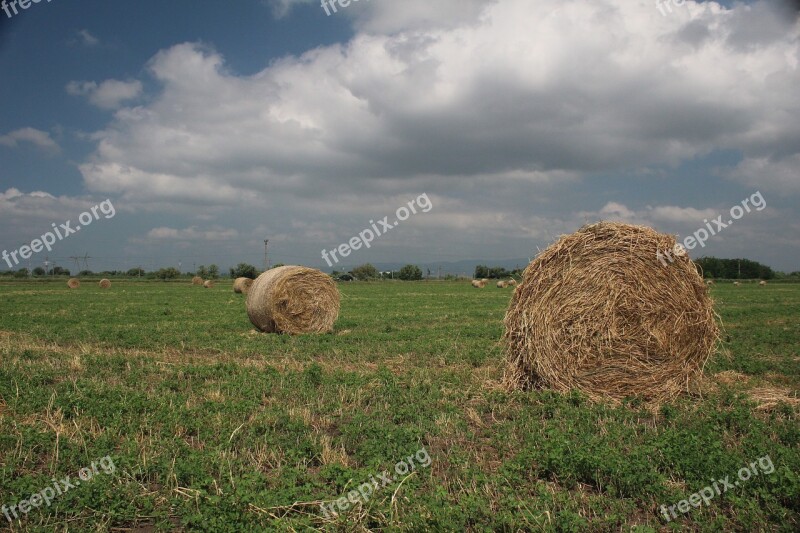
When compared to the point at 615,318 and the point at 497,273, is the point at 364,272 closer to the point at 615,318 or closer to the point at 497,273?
the point at 497,273

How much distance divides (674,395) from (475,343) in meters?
5.63

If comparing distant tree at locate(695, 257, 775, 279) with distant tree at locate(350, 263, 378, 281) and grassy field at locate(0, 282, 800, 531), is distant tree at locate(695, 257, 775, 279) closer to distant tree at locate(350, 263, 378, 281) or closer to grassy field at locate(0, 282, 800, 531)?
distant tree at locate(350, 263, 378, 281)

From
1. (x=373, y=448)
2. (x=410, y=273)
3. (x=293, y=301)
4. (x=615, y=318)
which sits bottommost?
(x=373, y=448)

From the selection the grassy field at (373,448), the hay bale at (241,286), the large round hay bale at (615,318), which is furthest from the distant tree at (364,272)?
the large round hay bale at (615,318)

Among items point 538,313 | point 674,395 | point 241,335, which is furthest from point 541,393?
point 241,335

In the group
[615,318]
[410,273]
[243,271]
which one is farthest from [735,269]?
[615,318]

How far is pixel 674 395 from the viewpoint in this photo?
8227mm

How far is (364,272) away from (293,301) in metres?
76.3

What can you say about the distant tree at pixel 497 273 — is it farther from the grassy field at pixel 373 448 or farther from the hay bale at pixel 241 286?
the grassy field at pixel 373 448

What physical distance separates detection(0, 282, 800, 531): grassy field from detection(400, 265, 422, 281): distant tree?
9134cm

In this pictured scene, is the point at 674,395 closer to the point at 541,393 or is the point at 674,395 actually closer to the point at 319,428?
the point at 541,393

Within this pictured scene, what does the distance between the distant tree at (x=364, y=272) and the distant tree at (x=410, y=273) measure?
7.93 metres

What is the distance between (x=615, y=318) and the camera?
846 cm

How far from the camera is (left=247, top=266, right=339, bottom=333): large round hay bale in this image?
650 inches
